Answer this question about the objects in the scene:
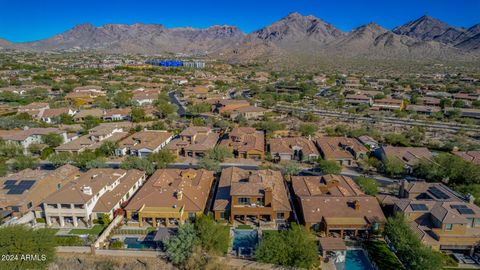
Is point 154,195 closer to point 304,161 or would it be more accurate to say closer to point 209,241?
point 209,241

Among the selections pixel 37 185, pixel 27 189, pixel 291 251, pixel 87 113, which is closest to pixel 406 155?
Result: pixel 291 251

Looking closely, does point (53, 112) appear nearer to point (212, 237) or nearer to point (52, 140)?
point (52, 140)

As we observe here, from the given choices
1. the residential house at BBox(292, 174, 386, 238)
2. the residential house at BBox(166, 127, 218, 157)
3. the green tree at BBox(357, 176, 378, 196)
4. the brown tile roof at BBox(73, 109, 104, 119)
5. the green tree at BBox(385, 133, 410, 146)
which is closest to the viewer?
the residential house at BBox(292, 174, 386, 238)

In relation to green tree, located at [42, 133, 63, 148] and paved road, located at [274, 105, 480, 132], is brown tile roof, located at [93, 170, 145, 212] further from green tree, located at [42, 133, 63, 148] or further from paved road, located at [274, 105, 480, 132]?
paved road, located at [274, 105, 480, 132]

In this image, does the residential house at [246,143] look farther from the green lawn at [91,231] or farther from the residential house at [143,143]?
the green lawn at [91,231]

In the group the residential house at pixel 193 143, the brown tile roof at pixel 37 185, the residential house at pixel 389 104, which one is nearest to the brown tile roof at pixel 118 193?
the brown tile roof at pixel 37 185

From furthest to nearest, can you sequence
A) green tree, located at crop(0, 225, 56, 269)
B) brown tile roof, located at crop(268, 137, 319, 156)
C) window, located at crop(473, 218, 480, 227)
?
brown tile roof, located at crop(268, 137, 319, 156) → window, located at crop(473, 218, 480, 227) → green tree, located at crop(0, 225, 56, 269)

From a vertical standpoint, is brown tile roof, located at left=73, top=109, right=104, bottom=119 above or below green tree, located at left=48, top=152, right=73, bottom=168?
above

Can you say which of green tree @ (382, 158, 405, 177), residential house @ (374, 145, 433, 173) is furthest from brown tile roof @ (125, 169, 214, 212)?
residential house @ (374, 145, 433, 173)
